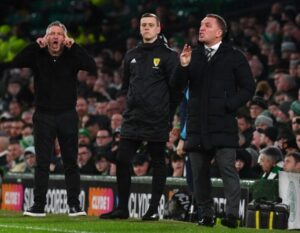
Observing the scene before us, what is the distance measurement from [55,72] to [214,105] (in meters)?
2.04

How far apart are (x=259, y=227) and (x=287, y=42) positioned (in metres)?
7.49

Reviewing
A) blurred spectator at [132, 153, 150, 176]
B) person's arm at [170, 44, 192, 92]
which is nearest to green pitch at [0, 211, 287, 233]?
person's arm at [170, 44, 192, 92]

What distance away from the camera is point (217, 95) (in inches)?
412

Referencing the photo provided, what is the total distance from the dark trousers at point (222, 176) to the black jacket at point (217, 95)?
0.12 meters

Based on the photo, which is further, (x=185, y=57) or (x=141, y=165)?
(x=141, y=165)

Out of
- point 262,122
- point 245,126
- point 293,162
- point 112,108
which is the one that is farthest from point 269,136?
point 112,108

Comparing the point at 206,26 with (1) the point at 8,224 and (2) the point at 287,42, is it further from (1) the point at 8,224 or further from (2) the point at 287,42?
(2) the point at 287,42

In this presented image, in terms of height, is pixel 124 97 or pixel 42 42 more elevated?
pixel 124 97

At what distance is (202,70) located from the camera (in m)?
10.6

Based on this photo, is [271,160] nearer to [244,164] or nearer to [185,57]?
[244,164]

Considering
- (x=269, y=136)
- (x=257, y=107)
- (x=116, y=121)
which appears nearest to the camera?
(x=269, y=136)

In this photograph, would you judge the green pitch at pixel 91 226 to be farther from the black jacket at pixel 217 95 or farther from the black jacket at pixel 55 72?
the black jacket at pixel 55 72

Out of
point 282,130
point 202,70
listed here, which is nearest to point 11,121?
point 282,130

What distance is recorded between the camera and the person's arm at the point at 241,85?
34.1 ft
